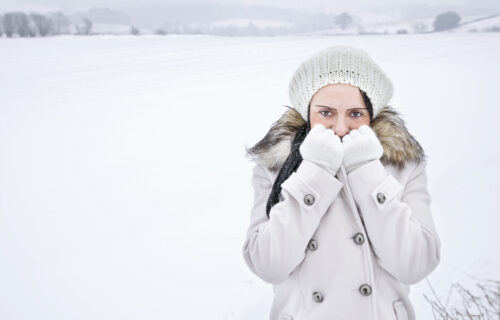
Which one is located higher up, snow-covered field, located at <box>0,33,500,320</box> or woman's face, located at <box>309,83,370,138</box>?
woman's face, located at <box>309,83,370,138</box>

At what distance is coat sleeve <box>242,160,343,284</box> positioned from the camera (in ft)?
4.25

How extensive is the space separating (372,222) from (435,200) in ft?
11.0

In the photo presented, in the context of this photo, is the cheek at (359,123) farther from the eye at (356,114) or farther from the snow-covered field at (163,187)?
the snow-covered field at (163,187)

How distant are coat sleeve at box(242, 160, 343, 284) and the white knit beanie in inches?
12.6

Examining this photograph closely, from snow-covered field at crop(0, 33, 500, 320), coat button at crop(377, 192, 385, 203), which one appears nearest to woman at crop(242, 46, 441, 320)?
coat button at crop(377, 192, 385, 203)

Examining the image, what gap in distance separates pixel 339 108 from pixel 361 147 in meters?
0.17

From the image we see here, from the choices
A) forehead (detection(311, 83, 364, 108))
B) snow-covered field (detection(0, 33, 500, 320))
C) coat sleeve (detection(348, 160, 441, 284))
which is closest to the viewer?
coat sleeve (detection(348, 160, 441, 284))

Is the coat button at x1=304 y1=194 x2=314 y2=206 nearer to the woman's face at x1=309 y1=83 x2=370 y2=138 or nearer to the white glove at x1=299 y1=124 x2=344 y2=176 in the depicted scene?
the white glove at x1=299 y1=124 x2=344 y2=176

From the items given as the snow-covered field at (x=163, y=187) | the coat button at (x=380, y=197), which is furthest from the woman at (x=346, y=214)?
the snow-covered field at (x=163, y=187)

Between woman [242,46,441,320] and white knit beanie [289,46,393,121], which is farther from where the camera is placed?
white knit beanie [289,46,393,121]

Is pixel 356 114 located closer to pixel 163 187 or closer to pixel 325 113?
pixel 325 113

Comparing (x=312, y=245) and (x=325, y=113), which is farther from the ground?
(x=325, y=113)

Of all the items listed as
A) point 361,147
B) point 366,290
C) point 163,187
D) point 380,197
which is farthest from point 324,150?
point 163,187

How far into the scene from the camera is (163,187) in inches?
177
